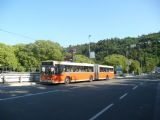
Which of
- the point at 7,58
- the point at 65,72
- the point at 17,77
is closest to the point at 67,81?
the point at 65,72

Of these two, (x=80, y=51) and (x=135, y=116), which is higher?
(x=80, y=51)

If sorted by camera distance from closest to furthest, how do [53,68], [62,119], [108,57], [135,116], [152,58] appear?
[62,119] < [135,116] < [53,68] < [108,57] < [152,58]

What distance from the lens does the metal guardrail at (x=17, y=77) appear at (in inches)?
1483

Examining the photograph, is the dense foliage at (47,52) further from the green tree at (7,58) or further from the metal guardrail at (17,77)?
the metal guardrail at (17,77)

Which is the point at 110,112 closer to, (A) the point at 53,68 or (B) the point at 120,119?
(B) the point at 120,119

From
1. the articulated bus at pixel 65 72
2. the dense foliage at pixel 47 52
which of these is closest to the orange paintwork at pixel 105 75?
the articulated bus at pixel 65 72

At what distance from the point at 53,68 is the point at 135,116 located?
25.2 meters

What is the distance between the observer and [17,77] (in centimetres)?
3938

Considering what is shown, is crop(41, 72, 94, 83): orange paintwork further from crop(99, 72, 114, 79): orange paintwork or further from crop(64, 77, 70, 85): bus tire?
crop(99, 72, 114, 79): orange paintwork

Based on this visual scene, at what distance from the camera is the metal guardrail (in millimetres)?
37669

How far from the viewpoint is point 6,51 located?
324 ft

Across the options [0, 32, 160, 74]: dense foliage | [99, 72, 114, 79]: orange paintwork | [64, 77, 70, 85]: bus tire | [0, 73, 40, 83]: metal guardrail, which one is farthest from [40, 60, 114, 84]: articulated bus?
[0, 32, 160, 74]: dense foliage

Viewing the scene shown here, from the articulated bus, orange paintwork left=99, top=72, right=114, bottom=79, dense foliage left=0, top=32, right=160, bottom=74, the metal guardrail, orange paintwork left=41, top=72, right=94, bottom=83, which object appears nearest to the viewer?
orange paintwork left=41, top=72, right=94, bottom=83

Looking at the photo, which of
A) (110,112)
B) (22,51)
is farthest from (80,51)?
(110,112)
